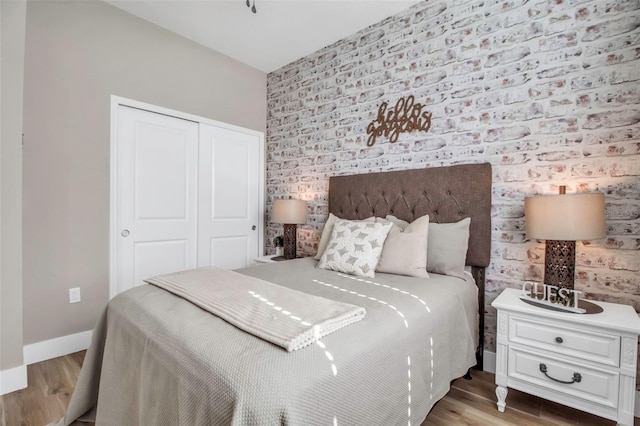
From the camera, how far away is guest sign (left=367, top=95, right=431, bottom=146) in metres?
2.56

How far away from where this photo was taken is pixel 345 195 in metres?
2.98

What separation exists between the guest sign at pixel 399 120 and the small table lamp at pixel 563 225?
43.2 inches

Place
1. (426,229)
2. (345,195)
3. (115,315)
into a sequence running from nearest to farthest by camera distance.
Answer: (115,315) < (426,229) < (345,195)

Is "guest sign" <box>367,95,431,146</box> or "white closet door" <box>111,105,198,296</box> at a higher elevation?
"guest sign" <box>367,95,431,146</box>

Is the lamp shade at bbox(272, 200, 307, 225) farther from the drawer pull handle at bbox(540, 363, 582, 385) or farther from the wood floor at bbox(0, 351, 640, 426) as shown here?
the drawer pull handle at bbox(540, 363, 582, 385)

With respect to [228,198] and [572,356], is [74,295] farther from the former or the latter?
[572,356]

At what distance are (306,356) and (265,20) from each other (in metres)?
2.93

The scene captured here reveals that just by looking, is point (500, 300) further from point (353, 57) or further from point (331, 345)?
point (353, 57)

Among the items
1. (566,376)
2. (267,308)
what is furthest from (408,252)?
(267,308)

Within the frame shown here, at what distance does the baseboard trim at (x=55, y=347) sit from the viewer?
231 cm

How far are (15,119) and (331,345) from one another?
2.37 meters

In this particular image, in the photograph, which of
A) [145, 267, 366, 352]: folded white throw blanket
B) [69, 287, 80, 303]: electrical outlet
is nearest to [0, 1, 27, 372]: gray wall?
[69, 287, 80, 303]: electrical outlet

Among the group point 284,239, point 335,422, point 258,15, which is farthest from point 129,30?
point 335,422

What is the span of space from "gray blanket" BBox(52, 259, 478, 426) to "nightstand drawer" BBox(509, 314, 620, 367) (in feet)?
0.88
